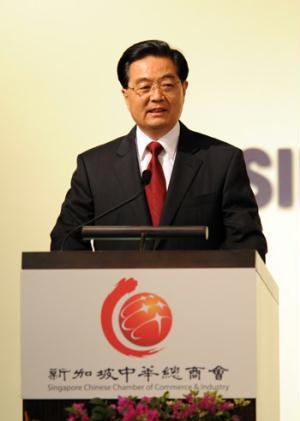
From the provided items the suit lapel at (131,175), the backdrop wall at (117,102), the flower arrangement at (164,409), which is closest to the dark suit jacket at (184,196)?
the suit lapel at (131,175)

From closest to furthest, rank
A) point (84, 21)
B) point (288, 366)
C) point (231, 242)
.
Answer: point (231, 242) → point (288, 366) → point (84, 21)

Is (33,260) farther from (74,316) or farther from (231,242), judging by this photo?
(231,242)

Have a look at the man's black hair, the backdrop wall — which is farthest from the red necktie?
the backdrop wall

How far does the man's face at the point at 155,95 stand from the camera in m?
3.38

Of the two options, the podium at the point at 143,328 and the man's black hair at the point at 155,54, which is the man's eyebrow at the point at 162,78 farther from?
the podium at the point at 143,328

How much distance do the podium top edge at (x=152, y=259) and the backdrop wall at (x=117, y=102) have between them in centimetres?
211

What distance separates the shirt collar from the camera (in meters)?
3.44

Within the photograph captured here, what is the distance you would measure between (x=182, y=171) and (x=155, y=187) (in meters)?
0.10

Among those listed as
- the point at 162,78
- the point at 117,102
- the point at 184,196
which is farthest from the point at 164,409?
the point at 117,102

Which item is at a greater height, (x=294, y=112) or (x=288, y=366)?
(x=294, y=112)

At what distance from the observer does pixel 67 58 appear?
4820mm

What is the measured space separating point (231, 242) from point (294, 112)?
1493 mm

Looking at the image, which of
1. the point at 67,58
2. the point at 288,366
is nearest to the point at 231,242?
the point at 288,366

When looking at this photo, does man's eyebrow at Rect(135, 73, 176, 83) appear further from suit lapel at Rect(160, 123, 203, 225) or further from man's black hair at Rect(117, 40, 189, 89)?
suit lapel at Rect(160, 123, 203, 225)
